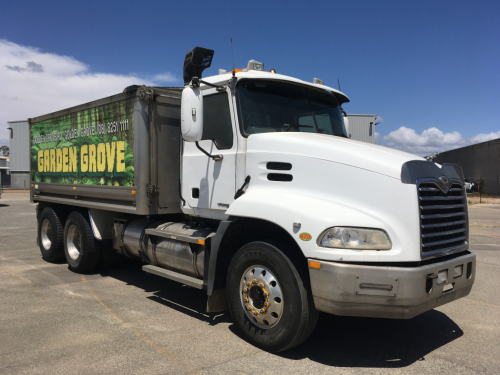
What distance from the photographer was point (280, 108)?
4.84 m

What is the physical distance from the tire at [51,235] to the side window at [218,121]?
4.75 m

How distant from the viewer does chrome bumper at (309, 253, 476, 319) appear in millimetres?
3484

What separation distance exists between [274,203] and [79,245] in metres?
5.00

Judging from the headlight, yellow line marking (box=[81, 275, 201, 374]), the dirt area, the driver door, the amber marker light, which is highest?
the driver door

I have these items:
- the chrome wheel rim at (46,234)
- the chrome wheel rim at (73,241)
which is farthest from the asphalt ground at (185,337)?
the chrome wheel rim at (46,234)

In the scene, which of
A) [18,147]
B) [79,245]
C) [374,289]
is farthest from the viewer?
[18,147]

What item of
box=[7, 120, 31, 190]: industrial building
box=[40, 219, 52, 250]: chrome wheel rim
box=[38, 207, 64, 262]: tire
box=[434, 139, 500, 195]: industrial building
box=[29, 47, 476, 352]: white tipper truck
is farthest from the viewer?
box=[7, 120, 31, 190]: industrial building

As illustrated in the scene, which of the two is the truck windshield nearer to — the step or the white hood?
the white hood

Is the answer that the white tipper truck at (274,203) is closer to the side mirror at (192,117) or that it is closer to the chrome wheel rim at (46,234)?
the side mirror at (192,117)

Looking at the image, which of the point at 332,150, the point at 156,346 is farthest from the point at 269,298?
the point at 332,150

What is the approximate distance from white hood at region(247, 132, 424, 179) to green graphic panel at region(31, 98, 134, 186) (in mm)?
2485

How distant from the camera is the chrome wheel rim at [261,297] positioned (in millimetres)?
4031

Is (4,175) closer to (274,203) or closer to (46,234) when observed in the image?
(46,234)

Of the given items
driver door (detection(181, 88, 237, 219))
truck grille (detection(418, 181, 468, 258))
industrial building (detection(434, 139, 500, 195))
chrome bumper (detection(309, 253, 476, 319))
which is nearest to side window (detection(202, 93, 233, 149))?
driver door (detection(181, 88, 237, 219))
